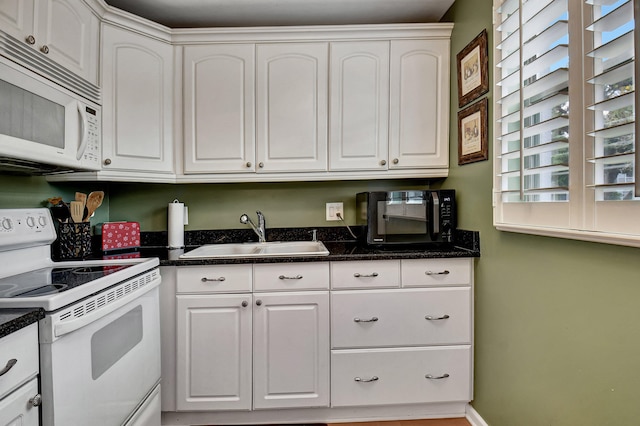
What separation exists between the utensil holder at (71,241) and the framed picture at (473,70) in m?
2.18

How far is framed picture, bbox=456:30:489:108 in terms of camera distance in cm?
160

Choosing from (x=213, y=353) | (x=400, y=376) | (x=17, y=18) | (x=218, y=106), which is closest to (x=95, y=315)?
(x=213, y=353)

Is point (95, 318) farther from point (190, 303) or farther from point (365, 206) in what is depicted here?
point (365, 206)

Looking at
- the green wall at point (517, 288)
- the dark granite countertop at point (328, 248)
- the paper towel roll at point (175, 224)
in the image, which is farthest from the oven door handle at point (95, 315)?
the green wall at point (517, 288)

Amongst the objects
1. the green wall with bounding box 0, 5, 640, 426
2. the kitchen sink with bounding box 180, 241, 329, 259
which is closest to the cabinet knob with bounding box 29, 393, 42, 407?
the green wall with bounding box 0, 5, 640, 426

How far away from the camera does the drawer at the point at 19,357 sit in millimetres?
806

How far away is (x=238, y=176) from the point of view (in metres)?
1.99

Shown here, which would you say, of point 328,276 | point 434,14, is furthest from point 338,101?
point 328,276

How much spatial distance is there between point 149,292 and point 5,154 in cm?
74

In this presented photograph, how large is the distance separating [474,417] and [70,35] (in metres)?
2.71

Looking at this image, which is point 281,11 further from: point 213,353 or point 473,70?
point 213,353

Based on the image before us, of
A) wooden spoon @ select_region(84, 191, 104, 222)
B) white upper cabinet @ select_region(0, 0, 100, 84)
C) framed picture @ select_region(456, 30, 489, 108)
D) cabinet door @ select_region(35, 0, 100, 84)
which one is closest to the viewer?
white upper cabinet @ select_region(0, 0, 100, 84)

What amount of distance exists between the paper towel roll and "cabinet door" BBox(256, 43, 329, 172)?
0.61 m

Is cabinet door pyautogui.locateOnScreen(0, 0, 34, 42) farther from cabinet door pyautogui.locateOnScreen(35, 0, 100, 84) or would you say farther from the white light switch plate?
the white light switch plate
